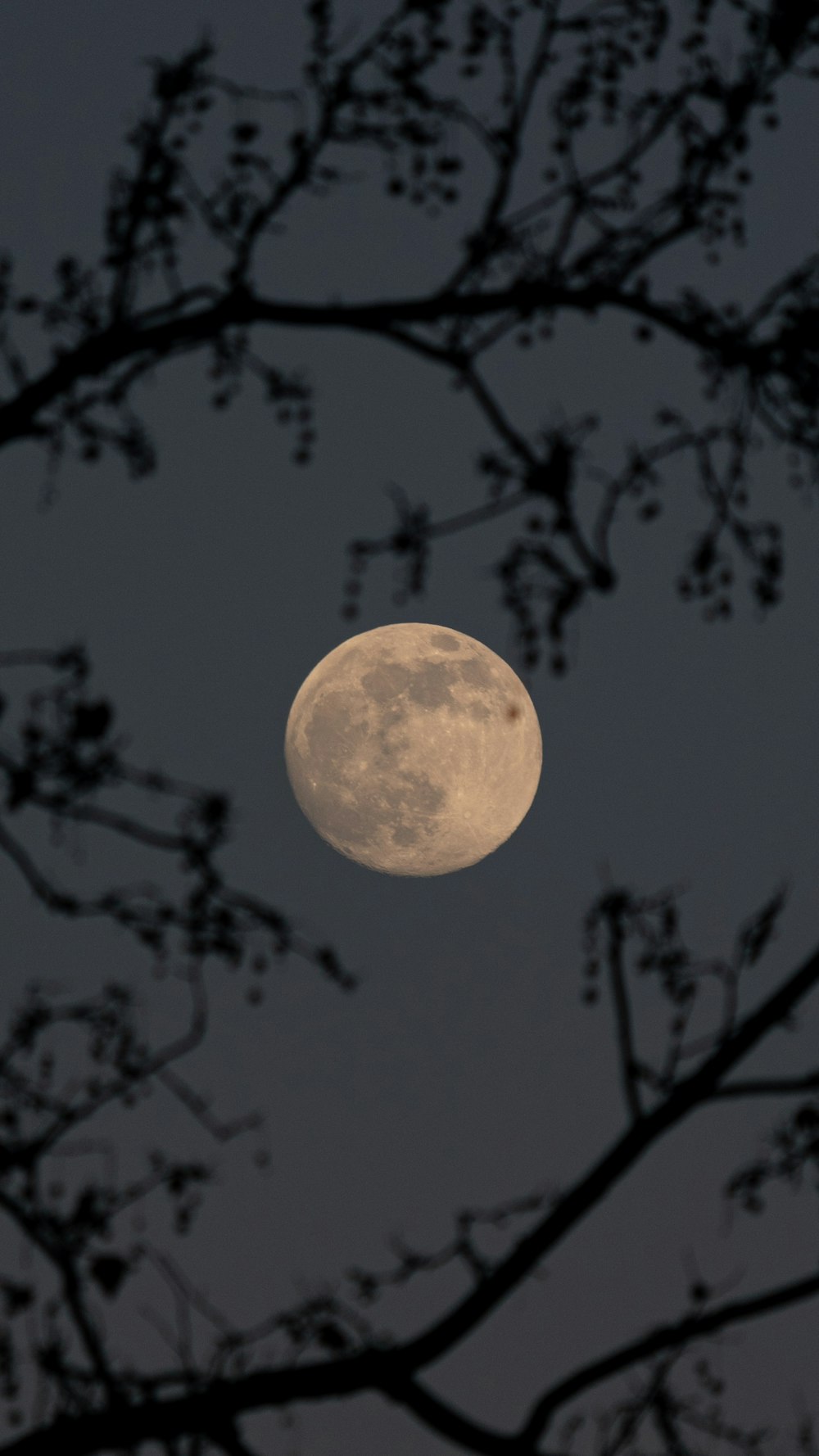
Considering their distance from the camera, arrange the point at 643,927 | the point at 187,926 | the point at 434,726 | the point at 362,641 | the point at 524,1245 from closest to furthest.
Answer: the point at 524,1245, the point at 643,927, the point at 187,926, the point at 434,726, the point at 362,641

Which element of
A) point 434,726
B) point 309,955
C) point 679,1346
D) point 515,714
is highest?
point 434,726

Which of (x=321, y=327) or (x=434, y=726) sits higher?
(x=434, y=726)

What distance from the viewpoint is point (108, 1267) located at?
25.1 ft

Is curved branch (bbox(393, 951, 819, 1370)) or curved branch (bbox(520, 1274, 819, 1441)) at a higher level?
curved branch (bbox(393, 951, 819, 1370))

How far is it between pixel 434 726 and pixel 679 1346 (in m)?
11.9

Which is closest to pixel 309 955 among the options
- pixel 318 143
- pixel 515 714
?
pixel 515 714

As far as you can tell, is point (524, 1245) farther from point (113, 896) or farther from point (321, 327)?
point (321, 327)

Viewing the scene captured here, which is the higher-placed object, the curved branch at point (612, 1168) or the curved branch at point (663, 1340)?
the curved branch at point (612, 1168)

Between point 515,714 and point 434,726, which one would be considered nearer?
point 515,714

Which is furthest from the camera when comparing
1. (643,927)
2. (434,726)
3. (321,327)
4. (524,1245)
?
(434,726)

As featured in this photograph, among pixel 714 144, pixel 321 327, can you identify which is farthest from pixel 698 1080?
pixel 714 144

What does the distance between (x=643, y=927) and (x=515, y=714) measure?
1.27 metres

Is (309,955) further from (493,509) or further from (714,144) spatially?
(714,144)

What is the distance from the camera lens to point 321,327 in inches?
267
